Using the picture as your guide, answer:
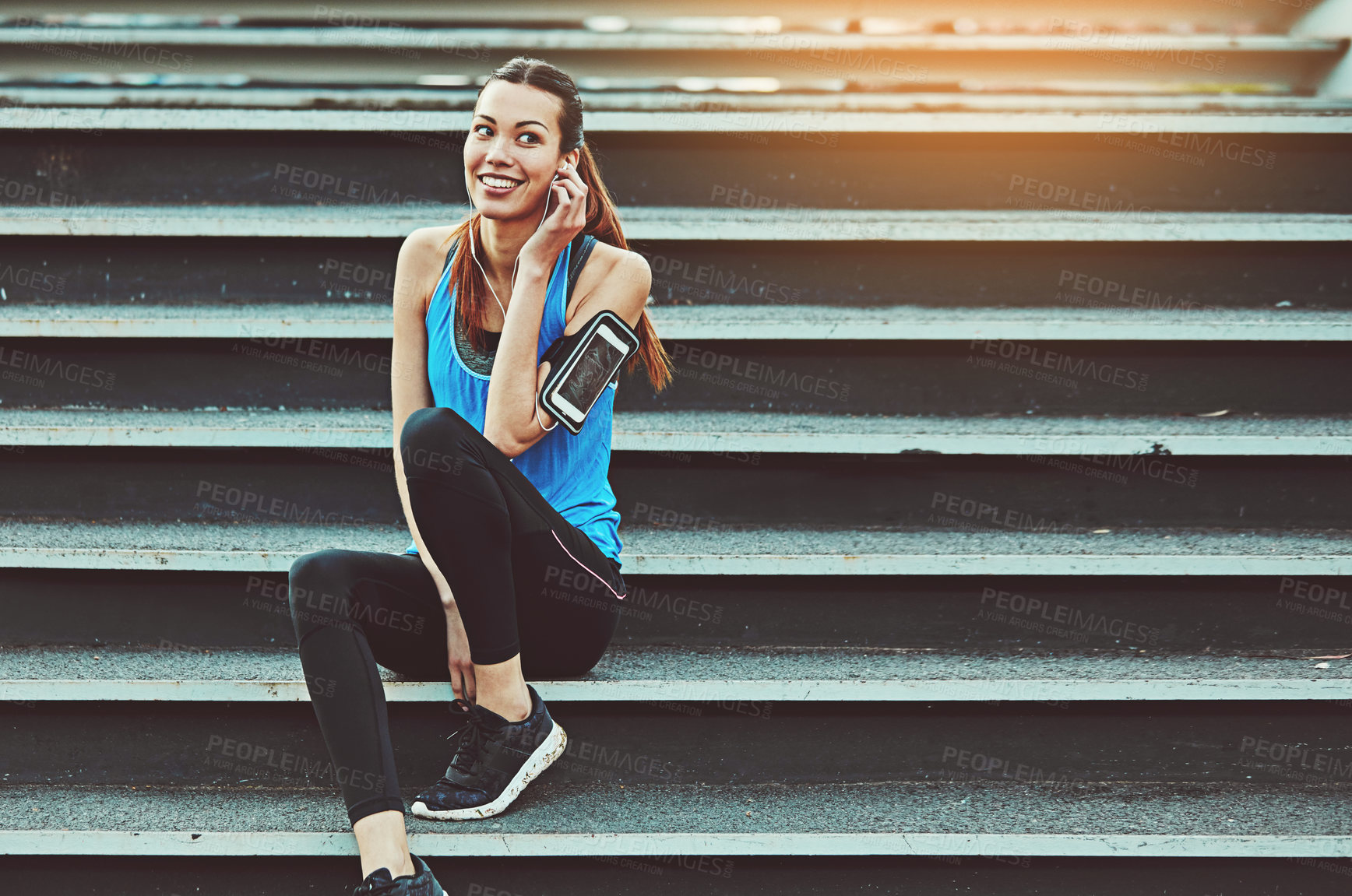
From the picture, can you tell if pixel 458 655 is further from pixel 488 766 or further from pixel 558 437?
pixel 558 437

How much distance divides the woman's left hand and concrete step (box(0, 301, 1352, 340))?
31cm

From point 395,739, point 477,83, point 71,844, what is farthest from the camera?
point 477,83

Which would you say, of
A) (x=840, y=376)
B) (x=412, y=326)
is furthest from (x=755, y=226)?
(x=412, y=326)

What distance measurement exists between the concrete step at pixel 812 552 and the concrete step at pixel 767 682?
0.52ft

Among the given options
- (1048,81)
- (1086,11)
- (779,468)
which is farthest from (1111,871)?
(1086,11)

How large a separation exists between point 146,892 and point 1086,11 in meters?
2.81

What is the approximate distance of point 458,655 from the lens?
139 cm

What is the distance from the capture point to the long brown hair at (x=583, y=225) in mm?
1443

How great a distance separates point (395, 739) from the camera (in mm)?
1504

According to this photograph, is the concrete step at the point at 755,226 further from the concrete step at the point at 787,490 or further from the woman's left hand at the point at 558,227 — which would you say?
the concrete step at the point at 787,490

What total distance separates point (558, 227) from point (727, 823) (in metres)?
0.98

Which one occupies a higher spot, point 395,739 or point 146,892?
point 395,739

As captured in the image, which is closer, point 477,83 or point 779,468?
point 779,468

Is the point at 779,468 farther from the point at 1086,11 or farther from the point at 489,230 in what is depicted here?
the point at 1086,11
